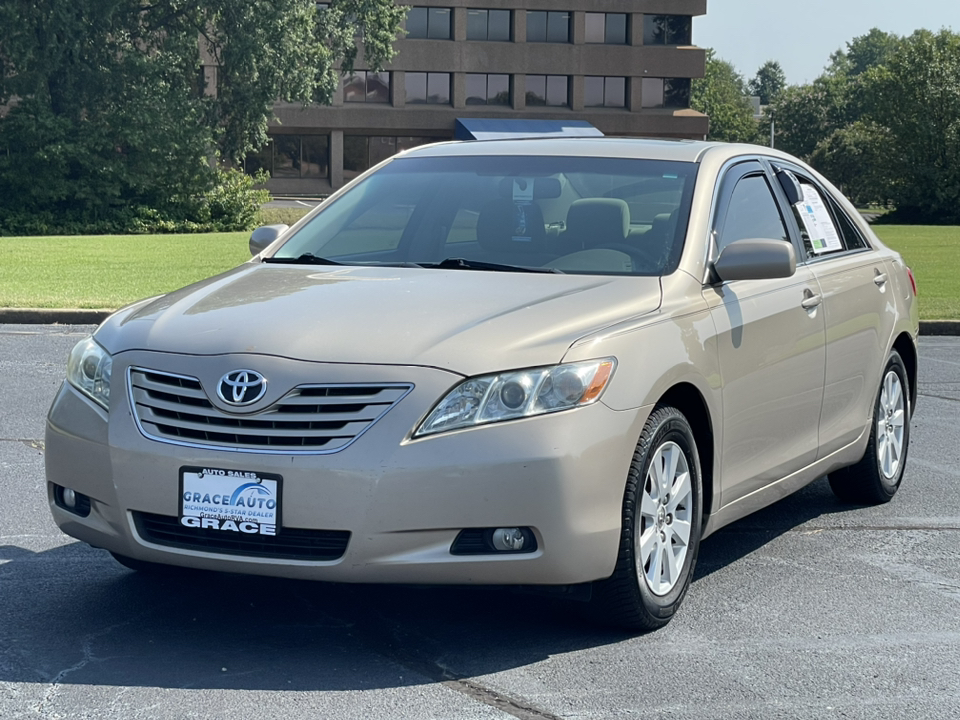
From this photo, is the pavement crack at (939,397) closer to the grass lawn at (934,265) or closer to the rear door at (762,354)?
the rear door at (762,354)

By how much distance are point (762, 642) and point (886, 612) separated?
664 mm

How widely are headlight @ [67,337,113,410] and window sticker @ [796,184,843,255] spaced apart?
10.4 feet

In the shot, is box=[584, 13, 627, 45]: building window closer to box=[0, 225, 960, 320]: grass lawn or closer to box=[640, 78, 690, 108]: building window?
box=[640, 78, 690, 108]: building window

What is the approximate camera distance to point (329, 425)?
4180 millimetres

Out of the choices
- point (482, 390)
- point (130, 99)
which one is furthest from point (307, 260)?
point (130, 99)

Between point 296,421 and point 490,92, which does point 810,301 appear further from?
point 490,92

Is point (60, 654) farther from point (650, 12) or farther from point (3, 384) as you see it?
point (650, 12)

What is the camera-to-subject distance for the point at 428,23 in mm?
80000

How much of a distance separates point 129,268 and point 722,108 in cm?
11553

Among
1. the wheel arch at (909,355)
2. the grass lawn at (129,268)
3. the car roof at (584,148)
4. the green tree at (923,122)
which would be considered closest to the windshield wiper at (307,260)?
the car roof at (584,148)

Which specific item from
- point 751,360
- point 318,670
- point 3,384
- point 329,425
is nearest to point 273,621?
point 318,670

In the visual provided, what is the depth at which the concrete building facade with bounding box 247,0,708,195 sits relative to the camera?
80.3 m

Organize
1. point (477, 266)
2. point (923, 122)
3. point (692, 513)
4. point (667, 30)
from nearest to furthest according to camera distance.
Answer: point (692, 513), point (477, 266), point (923, 122), point (667, 30)

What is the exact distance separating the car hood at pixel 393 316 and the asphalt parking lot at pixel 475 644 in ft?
2.62
